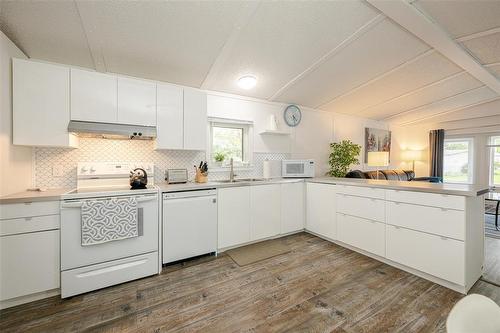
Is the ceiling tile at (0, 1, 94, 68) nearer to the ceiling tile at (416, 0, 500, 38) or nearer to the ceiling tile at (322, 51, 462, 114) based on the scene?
the ceiling tile at (416, 0, 500, 38)

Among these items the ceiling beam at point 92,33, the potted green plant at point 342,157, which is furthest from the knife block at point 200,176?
the potted green plant at point 342,157

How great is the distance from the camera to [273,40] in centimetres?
229

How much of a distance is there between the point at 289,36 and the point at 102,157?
2.57 meters

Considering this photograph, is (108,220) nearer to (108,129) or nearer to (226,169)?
(108,129)

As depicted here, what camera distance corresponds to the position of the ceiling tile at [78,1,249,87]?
180cm

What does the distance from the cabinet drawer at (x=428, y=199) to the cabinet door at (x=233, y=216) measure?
1749 mm

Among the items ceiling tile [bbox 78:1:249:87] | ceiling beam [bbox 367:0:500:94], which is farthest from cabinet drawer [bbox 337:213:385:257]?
ceiling tile [bbox 78:1:249:87]

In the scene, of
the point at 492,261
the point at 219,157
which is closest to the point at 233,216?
the point at 219,157

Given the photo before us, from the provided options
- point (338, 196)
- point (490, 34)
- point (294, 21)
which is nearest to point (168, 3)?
point (294, 21)

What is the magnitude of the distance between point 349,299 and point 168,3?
3.01 metres

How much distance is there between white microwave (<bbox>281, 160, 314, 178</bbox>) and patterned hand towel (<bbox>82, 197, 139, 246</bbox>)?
2.43 metres

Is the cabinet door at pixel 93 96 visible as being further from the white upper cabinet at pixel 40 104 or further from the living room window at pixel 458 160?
the living room window at pixel 458 160

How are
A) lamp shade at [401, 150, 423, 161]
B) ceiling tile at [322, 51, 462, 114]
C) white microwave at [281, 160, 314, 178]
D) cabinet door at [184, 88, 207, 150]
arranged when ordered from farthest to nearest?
lamp shade at [401, 150, 423, 161] < white microwave at [281, 160, 314, 178] < ceiling tile at [322, 51, 462, 114] < cabinet door at [184, 88, 207, 150]

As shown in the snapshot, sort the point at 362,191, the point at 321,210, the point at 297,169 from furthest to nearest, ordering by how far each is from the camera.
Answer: the point at 297,169, the point at 321,210, the point at 362,191
